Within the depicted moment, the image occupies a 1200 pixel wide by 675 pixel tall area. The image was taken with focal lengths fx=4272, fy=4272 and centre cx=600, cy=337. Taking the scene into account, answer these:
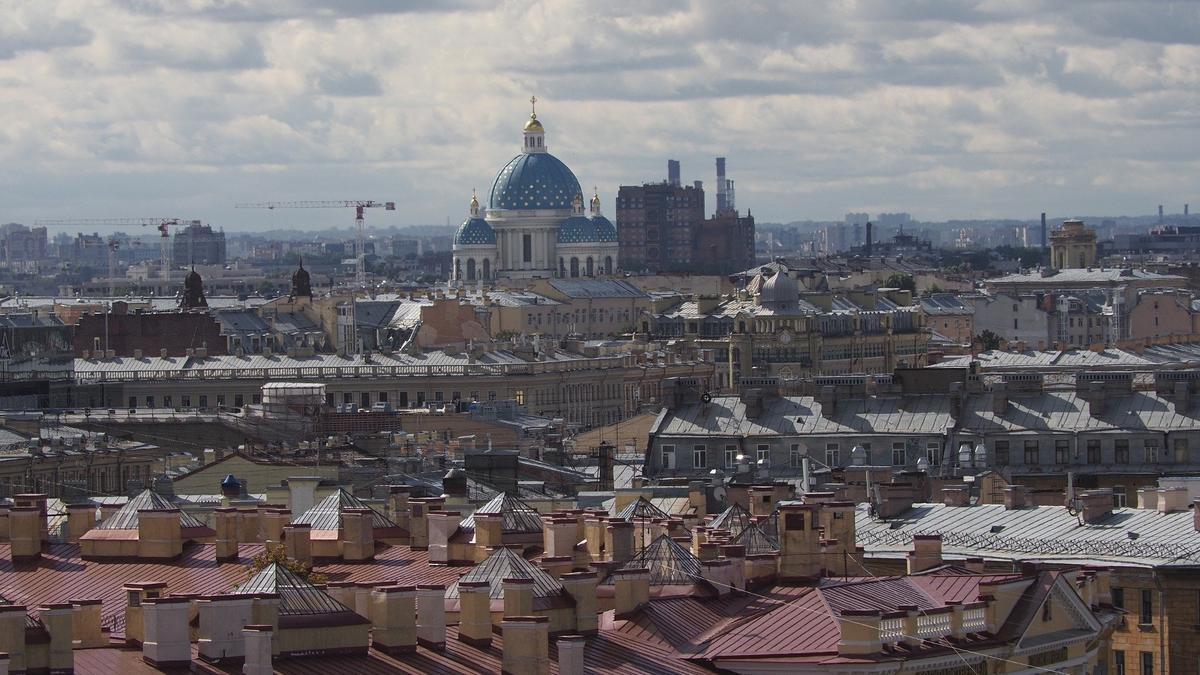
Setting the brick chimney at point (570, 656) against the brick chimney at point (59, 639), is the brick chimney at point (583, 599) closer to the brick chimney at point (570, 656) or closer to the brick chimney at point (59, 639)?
the brick chimney at point (570, 656)

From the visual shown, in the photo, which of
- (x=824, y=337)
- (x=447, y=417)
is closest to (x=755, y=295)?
(x=824, y=337)

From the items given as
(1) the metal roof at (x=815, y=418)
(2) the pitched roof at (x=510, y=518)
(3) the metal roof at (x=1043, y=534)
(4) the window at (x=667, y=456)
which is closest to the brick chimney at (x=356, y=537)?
(2) the pitched roof at (x=510, y=518)

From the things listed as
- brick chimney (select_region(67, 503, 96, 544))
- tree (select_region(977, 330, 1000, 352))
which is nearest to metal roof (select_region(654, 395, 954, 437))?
brick chimney (select_region(67, 503, 96, 544))

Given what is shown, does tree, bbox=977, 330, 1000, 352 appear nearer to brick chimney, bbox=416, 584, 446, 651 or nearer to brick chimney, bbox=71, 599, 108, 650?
brick chimney, bbox=416, 584, 446, 651

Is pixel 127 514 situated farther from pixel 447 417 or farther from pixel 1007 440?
pixel 447 417

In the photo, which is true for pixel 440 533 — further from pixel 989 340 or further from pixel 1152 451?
pixel 989 340

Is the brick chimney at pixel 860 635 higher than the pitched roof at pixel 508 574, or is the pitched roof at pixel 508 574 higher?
the pitched roof at pixel 508 574

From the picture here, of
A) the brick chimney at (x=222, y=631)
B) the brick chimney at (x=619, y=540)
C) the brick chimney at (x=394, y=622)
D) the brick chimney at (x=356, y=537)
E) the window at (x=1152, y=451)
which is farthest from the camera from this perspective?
the window at (x=1152, y=451)
